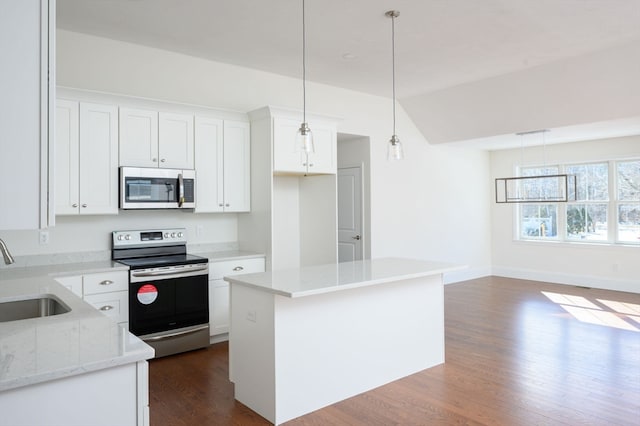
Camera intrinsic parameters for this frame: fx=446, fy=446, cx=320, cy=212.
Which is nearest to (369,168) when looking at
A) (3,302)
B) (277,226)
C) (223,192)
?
(277,226)

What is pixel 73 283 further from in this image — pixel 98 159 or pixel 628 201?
pixel 628 201

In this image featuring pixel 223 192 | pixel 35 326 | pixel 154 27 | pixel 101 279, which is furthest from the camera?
pixel 223 192

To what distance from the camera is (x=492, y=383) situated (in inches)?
133

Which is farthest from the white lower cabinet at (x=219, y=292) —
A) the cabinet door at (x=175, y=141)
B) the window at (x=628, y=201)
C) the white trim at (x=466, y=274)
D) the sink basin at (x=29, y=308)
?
the window at (x=628, y=201)

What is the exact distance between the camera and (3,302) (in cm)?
232

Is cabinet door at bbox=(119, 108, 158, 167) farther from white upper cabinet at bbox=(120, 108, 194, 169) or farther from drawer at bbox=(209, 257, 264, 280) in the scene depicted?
drawer at bbox=(209, 257, 264, 280)

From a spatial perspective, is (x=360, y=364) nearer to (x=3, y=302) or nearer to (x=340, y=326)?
(x=340, y=326)

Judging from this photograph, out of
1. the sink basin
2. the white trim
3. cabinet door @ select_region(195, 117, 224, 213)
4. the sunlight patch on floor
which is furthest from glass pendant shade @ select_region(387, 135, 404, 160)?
the white trim

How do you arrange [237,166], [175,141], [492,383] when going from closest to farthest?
[492,383] < [175,141] < [237,166]

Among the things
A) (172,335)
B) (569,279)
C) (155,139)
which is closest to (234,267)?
(172,335)

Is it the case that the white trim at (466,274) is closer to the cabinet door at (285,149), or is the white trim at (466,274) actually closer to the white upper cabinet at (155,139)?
the cabinet door at (285,149)

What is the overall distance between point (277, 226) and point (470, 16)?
3.03m

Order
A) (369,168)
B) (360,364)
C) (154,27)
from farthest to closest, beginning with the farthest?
(369,168), (154,27), (360,364)

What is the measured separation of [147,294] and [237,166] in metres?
1.58
